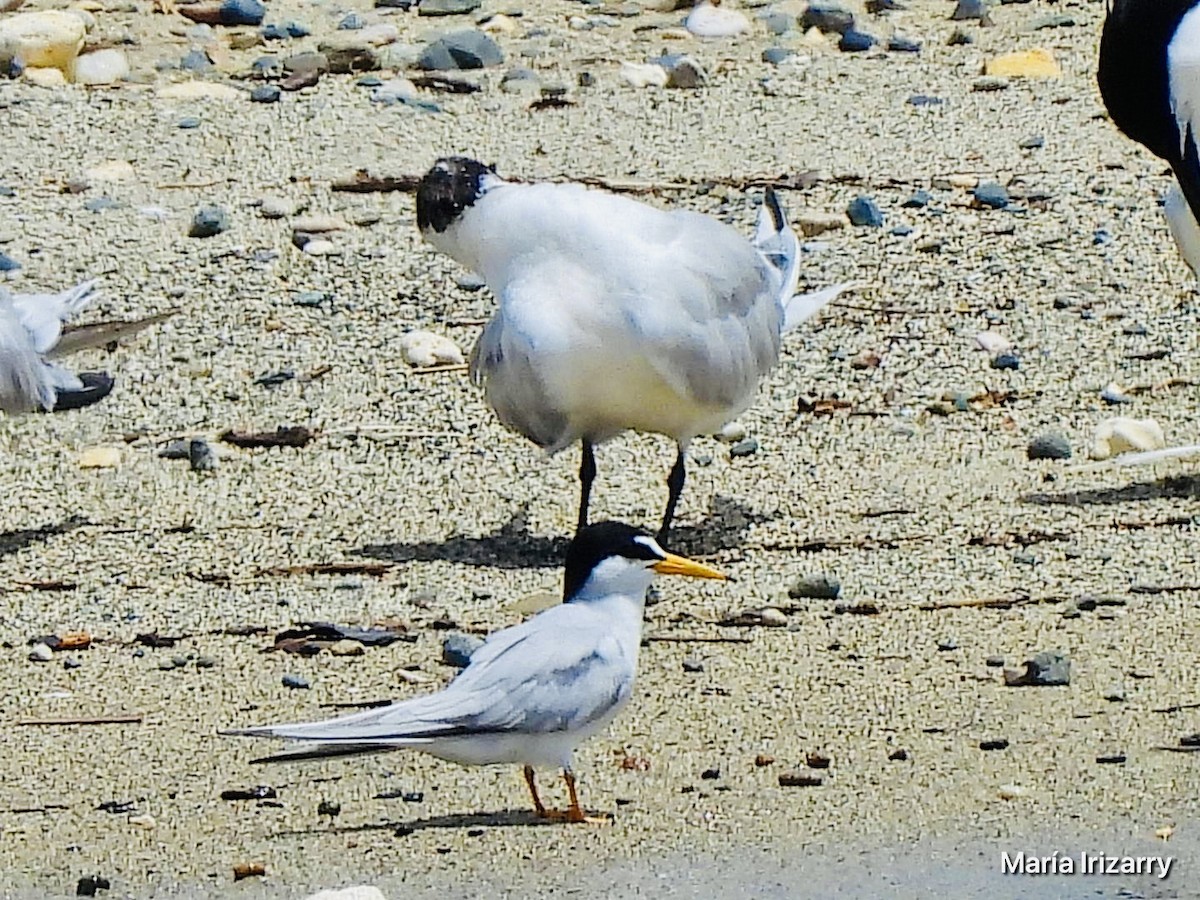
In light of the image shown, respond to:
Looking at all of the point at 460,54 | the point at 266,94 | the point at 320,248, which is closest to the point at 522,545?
the point at 320,248

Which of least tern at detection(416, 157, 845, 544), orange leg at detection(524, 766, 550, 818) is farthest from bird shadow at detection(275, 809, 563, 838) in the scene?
least tern at detection(416, 157, 845, 544)

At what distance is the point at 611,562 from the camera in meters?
4.57

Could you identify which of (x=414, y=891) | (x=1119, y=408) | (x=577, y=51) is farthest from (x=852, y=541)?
(x=577, y=51)

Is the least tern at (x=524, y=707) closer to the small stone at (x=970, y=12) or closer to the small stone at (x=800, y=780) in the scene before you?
the small stone at (x=800, y=780)

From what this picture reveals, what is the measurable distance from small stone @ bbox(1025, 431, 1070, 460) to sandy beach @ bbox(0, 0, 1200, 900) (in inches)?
1.4

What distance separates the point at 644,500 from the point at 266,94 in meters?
3.10

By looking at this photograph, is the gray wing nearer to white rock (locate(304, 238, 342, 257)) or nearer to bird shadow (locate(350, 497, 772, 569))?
bird shadow (locate(350, 497, 772, 569))

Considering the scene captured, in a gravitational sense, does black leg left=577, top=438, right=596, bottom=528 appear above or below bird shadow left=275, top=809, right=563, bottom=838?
below

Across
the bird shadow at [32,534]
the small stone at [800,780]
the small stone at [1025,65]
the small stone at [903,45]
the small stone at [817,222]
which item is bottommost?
the bird shadow at [32,534]

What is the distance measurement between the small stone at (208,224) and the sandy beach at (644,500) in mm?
23

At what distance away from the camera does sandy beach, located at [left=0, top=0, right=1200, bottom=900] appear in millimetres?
4340

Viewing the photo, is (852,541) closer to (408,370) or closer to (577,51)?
(408,370)

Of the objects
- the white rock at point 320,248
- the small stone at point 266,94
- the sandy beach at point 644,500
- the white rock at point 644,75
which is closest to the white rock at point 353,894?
the sandy beach at point 644,500

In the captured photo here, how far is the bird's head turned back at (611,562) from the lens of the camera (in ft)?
15.0
